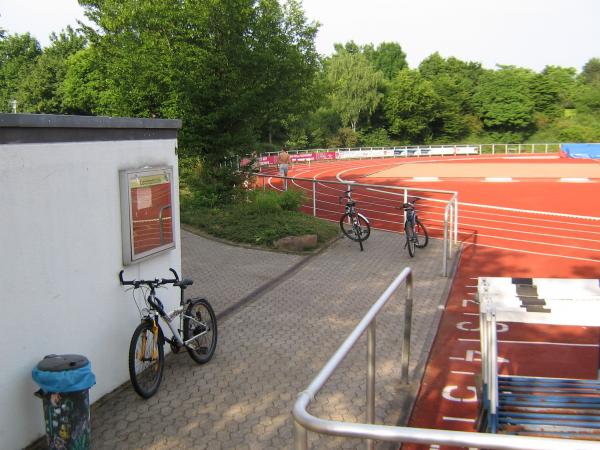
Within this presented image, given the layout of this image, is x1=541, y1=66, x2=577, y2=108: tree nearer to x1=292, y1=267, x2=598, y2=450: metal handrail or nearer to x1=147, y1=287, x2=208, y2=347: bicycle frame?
x1=147, y1=287, x2=208, y2=347: bicycle frame

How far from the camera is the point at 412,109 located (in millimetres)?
73625

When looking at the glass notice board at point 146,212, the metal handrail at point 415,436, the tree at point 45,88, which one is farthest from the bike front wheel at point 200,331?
the tree at point 45,88

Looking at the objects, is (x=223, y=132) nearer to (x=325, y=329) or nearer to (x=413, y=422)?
(x=325, y=329)

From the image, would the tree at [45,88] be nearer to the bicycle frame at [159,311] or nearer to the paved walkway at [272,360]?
the paved walkway at [272,360]

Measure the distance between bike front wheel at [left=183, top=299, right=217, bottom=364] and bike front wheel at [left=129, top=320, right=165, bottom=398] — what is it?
1.73 ft

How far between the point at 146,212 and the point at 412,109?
70252 millimetres

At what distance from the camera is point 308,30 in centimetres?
2366

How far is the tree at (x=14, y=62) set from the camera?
7912 centimetres

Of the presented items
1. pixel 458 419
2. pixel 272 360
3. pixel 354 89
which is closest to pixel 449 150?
pixel 354 89

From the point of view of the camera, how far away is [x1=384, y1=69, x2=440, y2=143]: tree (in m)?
73.6

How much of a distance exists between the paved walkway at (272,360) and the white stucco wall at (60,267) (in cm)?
64

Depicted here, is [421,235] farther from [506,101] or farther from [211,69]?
[506,101]

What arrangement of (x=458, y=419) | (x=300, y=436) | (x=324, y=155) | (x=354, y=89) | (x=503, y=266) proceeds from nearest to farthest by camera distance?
(x=300, y=436), (x=458, y=419), (x=503, y=266), (x=324, y=155), (x=354, y=89)

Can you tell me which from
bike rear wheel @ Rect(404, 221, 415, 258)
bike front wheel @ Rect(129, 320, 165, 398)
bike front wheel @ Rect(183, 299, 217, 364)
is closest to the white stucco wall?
bike front wheel @ Rect(129, 320, 165, 398)
